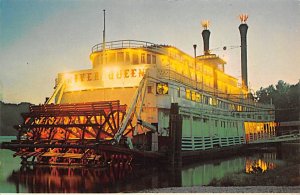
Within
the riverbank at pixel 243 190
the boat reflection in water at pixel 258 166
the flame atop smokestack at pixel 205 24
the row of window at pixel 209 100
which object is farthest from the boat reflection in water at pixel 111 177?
the flame atop smokestack at pixel 205 24

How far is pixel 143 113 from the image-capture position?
14.7 meters

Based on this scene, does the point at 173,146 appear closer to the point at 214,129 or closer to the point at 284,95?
the point at 214,129

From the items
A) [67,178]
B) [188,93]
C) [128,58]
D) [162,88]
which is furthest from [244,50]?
[67,178]

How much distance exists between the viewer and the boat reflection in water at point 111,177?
10562 millimetres

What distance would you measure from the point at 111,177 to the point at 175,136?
3.04 meters

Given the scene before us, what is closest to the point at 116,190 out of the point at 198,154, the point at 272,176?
the point at 272,176

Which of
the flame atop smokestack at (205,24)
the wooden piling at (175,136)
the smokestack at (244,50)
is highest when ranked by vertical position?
the flame atop smokestack at (205,24)

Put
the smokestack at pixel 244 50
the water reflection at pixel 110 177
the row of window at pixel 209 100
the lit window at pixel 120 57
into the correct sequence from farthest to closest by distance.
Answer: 1. the smokestack at pixel 244 50
2. the row of window at pixel 209 100
3. the lit window at pixel 120 57
4. the water reflection at pixel 110 177

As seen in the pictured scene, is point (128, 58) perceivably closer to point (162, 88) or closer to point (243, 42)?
point (162, 88)

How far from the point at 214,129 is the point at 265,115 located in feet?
32.2

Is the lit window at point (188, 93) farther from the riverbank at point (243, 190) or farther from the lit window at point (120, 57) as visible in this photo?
the riverbank at point (243, 190)

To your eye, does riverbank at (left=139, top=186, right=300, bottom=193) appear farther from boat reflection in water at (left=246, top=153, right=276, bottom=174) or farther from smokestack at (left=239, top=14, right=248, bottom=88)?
smokestack at (left=239, top=14, right=248, bottom=88)

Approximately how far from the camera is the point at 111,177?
11898mm

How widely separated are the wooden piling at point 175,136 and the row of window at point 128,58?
10.4ft
